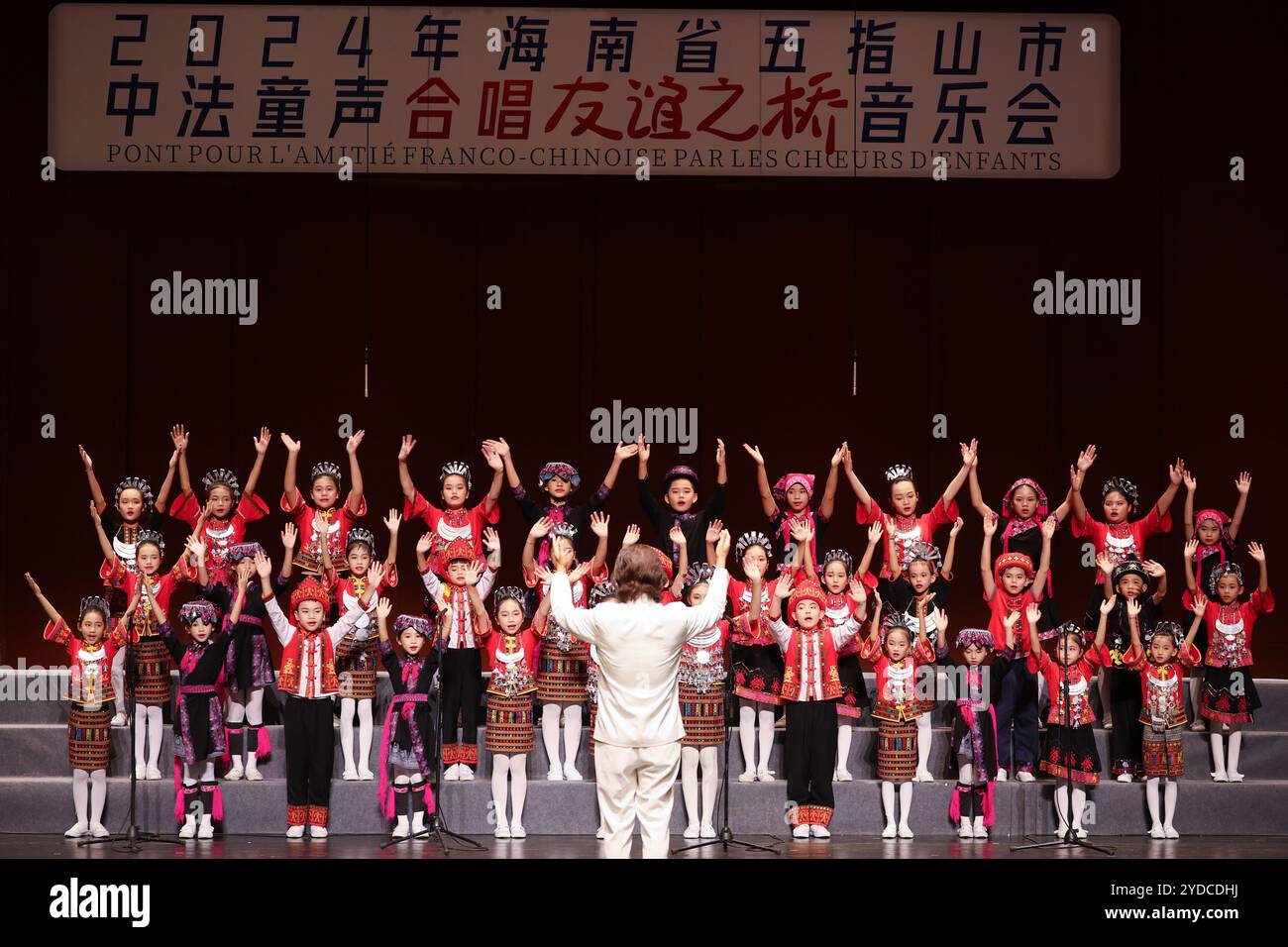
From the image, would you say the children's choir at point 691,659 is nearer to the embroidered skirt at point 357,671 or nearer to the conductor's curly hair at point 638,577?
the embroidered skirt at point 357,671

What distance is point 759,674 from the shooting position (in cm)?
666

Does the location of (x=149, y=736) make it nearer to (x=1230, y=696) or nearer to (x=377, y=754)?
(x=377, y=754)

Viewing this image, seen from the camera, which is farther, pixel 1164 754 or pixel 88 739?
pixel 1164 754

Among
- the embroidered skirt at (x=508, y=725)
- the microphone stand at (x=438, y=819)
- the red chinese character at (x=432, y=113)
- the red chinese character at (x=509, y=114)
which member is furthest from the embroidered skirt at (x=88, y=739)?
the red chinese character at (x=509, y=114)

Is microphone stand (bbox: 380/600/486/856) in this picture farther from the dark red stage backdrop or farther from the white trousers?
the dark red stage backdrop

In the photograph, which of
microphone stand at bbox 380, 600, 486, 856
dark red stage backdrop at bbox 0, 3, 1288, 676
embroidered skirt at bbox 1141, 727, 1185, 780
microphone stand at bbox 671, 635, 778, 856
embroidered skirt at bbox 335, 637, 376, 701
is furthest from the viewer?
dark red stage backdrop at bbox 0, 3, 1288, 676

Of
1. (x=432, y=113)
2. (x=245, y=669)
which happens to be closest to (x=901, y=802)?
(x=245, y=669)

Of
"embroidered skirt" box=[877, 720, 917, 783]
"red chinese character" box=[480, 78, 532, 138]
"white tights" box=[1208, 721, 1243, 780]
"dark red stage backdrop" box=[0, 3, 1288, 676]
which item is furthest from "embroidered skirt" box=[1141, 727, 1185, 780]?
"red chinese character" box=[480, 78, 532, 138]

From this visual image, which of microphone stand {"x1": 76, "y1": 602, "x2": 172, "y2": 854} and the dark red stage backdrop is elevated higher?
the dark red stage backdrop

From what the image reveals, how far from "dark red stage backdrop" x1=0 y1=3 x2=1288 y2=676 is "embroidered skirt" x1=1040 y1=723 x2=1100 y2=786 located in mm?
2490

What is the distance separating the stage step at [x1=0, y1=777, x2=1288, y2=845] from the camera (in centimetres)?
645

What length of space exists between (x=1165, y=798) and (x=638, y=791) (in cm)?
311

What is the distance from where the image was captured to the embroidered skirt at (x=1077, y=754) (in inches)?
251

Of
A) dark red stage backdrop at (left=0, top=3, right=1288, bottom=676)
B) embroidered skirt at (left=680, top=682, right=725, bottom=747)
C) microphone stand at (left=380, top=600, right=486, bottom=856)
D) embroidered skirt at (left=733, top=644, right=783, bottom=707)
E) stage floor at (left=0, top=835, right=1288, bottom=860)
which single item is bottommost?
stage floor at (left=0, top=835, right=1288, bottom=860)
